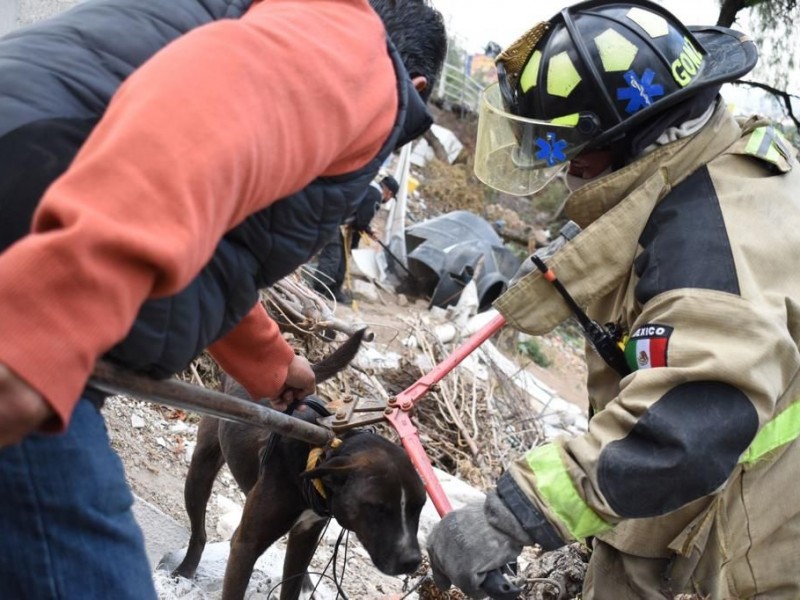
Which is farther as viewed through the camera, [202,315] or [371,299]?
[371,299]

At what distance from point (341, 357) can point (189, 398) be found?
1.87 metres

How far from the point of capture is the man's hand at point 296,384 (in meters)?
3.12

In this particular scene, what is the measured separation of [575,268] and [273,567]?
2.51 m

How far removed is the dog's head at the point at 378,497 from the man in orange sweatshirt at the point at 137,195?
1.64 m

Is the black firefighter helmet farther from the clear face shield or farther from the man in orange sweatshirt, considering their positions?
the man in orange sweatshirt

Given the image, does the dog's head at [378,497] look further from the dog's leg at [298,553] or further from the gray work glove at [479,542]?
the gray work glove at [479,542]

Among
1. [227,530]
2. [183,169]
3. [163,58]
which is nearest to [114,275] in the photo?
[183,169]

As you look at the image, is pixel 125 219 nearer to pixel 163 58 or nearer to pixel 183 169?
pixel 183 169

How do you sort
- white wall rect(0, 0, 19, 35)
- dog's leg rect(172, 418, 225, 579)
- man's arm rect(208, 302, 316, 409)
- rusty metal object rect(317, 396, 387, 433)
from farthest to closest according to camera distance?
white wall rect(0, 0, 19, 35), dog's leg rect(172, 418, 225, 579), rusty metal object rect(317, 396, 387, 433), man's arm rect(208, 302, 316, 409)

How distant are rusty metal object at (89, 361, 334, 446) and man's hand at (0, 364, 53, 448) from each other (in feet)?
1.02

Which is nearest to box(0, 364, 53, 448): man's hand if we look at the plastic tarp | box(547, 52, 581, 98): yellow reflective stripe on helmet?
box(547, 52, 581, 98): yellow reflective stripe on helmet

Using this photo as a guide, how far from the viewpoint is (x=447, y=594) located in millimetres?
3707

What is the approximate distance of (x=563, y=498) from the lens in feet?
8.34

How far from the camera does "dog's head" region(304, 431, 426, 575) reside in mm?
3518
